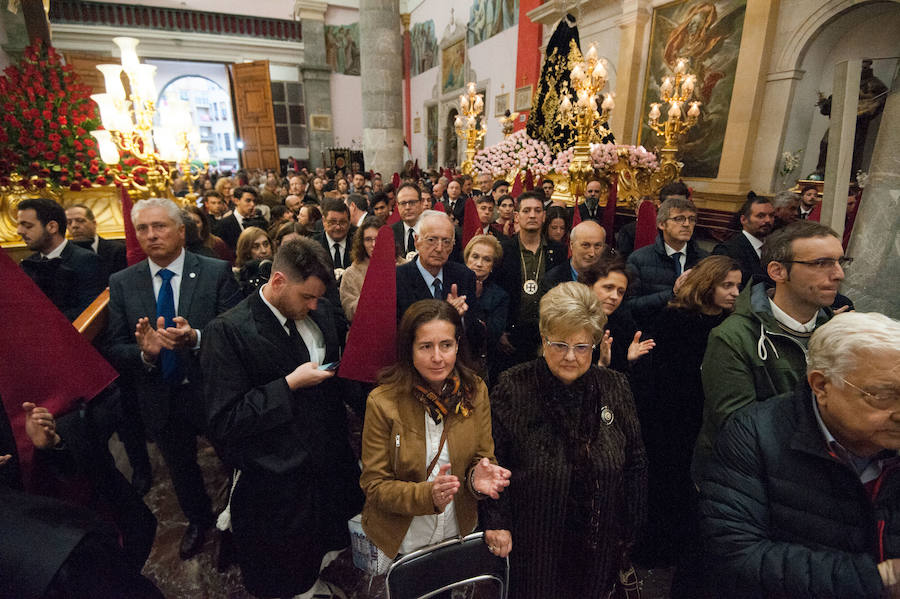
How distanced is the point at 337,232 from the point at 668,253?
2684 millimetres

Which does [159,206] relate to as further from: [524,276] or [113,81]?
[113,81]

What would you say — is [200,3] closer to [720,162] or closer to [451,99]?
[451,99]

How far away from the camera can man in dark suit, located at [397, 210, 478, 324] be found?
94.7 inches

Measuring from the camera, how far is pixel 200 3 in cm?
1588

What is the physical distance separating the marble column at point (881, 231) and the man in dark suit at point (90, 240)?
4.34 m

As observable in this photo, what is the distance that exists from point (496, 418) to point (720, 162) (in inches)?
284

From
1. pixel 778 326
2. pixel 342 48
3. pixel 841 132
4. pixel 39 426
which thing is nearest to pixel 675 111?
pixel 841 132

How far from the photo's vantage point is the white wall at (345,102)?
17.1m

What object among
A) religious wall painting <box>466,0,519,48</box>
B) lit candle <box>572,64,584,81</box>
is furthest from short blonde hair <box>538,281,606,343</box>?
religious wall painting <box>466,0,519,48</box>

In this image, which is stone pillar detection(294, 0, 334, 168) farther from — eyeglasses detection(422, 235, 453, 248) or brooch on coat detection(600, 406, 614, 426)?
brooch on coat detection(600, 406, 614, 426)

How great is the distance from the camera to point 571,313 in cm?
156

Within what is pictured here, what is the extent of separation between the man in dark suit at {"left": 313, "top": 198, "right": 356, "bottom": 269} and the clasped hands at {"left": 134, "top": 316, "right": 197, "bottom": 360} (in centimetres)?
187

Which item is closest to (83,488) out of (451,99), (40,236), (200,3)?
(40,236)

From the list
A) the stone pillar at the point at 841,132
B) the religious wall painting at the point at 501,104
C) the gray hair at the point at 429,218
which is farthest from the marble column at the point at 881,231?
the religious wall painting at the point at 501,104
